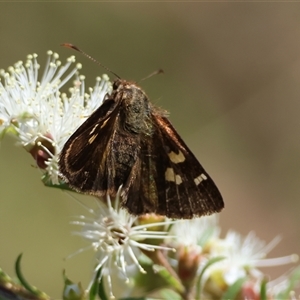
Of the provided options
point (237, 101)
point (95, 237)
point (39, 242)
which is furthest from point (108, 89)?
point (237, 101)

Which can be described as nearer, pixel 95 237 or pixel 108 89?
pixel 95 237

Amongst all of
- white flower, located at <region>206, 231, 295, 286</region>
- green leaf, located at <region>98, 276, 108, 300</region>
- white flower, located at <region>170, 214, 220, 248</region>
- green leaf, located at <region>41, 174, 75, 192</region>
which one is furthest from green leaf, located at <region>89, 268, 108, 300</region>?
white flower, located at <region>206, 231, 295, 286</region>

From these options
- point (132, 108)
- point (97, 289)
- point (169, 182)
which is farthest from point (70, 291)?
point (132, 108)

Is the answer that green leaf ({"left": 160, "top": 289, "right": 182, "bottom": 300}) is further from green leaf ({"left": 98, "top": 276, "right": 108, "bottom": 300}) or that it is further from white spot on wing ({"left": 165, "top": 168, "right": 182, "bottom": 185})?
white spot on wing ({"left": 165, "top": 168, "right": 182, "bottom": 185})

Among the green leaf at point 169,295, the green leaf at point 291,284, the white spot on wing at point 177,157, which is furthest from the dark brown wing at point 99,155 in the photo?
the green leaf at point 291,284

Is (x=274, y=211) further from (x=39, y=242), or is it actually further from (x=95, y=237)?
(x=95, y=237)

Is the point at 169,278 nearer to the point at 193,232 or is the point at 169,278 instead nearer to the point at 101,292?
the point at 101,292
